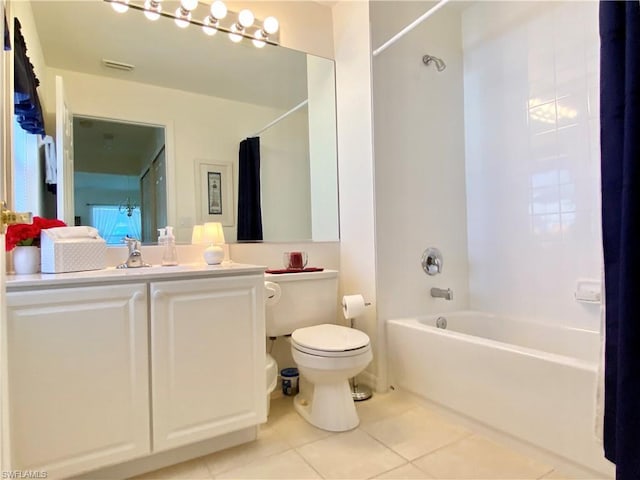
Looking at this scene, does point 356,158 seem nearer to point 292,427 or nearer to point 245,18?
point 245,18

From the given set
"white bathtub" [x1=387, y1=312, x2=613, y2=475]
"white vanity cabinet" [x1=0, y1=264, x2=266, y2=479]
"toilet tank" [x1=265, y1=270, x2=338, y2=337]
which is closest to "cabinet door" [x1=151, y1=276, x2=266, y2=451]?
"white vanity cabinet" [x1=0, y1=264, x2=266, y2=479]

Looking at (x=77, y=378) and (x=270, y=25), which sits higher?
(x=270, y=25)

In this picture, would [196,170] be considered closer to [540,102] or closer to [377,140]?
[377,140]

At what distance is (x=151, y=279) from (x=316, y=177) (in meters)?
1.39

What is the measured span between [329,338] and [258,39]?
179cm

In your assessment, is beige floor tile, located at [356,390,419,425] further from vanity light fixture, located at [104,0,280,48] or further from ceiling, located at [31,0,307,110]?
vanity light fixture, located at [104,0,280,48]

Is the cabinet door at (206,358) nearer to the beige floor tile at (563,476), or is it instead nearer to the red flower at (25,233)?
the red flower at (25,233)

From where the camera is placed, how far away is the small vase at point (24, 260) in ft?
4.92

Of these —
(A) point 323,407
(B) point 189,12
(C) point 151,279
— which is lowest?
(A) point 323,407

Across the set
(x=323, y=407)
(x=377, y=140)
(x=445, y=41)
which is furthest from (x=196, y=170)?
(x=445, y=41)

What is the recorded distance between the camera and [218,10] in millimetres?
2125

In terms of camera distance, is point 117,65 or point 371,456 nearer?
point 371,456

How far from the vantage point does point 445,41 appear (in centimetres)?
263

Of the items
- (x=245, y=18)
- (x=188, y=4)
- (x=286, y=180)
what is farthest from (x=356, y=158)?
(x=188, y=4)
